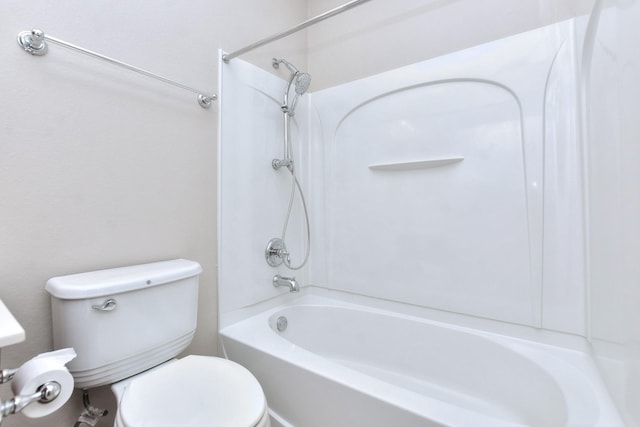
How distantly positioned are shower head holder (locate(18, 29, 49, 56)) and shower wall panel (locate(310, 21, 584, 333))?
1.33 metres

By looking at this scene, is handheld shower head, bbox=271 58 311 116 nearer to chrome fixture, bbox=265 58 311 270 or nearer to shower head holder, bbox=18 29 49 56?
chrome fixture, bbox=265 58 311 270

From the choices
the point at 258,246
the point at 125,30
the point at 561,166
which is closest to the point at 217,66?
the point at 125,30

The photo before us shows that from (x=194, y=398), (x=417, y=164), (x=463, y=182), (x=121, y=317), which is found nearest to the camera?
(x=194, y=398)

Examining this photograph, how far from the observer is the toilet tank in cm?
Result: 85

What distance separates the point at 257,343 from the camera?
4.11 ft

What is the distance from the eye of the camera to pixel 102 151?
3.39 ft

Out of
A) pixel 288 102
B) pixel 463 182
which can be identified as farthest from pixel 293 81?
pixel 463 182

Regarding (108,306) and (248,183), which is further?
(248,183)

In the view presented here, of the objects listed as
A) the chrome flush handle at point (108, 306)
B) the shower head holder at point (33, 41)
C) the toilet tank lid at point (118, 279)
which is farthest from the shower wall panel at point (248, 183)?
the shower head holder at point (33, 41)

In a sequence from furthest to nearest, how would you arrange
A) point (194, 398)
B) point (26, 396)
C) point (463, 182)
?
1. point (463, 182)
2. point (194, 398)
3. point (26, 396)

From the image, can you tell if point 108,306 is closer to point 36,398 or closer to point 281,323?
point 36,398

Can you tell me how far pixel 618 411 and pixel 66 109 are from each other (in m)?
1.92

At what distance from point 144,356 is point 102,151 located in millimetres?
727

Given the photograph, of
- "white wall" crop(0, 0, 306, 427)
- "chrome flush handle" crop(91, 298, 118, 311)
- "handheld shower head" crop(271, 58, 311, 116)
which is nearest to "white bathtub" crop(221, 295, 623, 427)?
"white wall" crop(0, 0, 306, 427)
